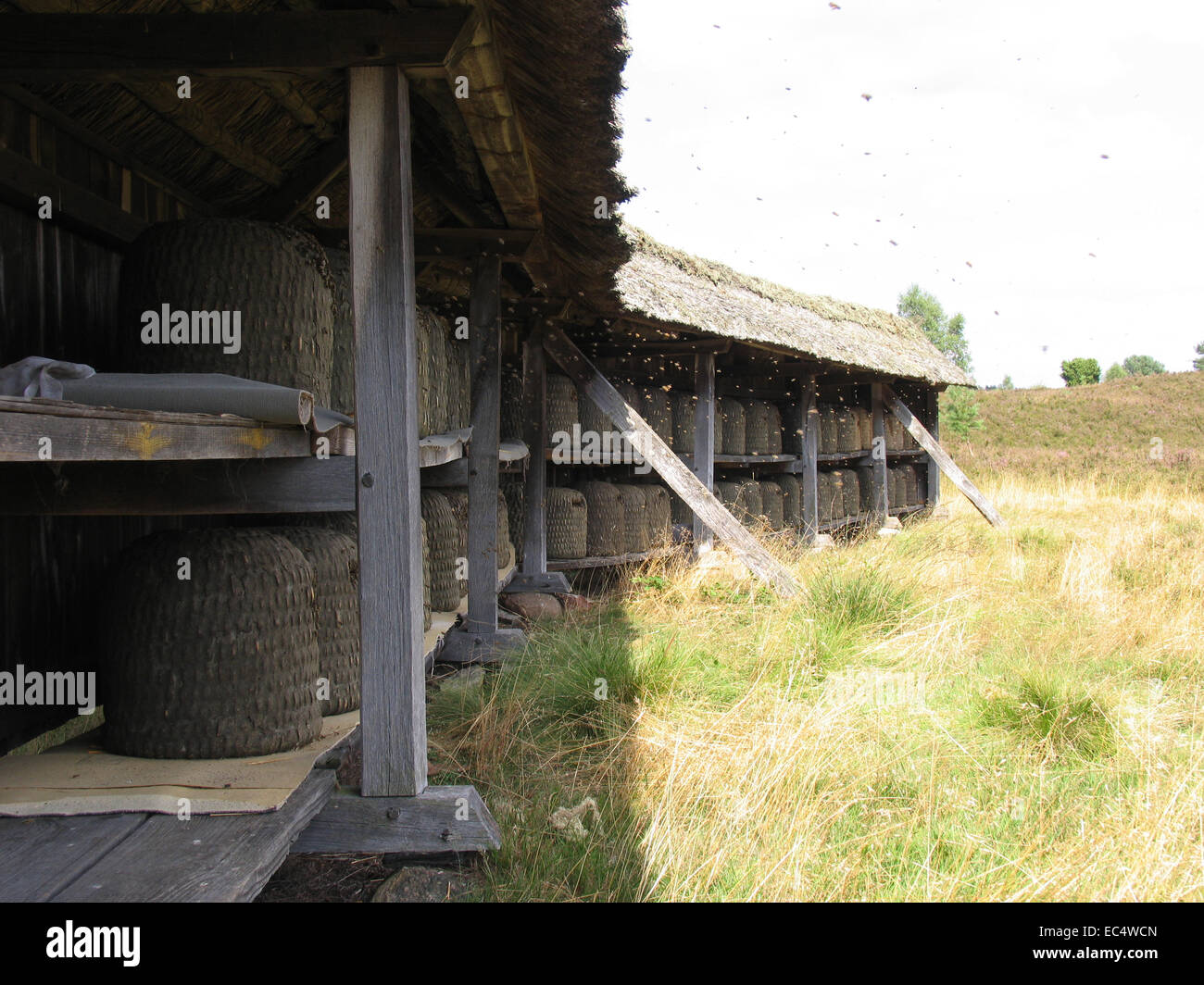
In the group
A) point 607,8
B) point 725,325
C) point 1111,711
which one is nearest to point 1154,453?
point 725,325

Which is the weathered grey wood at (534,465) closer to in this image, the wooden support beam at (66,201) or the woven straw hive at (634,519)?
the woven straw hive at (634,519)

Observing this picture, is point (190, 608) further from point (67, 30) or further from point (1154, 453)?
point (1154, 453)

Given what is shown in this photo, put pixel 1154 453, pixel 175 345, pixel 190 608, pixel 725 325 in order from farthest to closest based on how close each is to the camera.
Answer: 1. pixel 1154 453
2. pixel 725 325
3. pixel 175 345
4. pixel 190 608

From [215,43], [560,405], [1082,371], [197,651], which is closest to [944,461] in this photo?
[560,405]

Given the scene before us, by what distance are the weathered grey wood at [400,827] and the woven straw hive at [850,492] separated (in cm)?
1078

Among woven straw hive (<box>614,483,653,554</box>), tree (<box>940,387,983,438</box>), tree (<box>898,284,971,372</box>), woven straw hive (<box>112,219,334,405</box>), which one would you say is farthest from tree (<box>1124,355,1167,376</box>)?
woven straw hive (<box>112,219,334,405</box>)

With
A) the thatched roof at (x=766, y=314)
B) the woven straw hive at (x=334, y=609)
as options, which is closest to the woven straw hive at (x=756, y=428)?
the thatched roof at (x=766, y=314)

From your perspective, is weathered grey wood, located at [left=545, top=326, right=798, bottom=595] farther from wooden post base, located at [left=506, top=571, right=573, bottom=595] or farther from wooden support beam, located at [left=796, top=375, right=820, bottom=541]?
wooden support beam, located at [left=796, top=375, right=820, bottom=541]

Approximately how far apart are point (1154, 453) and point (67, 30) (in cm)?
3031

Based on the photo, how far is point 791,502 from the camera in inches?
453

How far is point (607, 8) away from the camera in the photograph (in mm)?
2998

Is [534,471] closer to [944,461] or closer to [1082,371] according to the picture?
[944,461]

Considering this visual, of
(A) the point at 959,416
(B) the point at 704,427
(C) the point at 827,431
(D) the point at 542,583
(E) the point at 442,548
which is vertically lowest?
(D) the point at 542,583

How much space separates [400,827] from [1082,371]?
159ft
